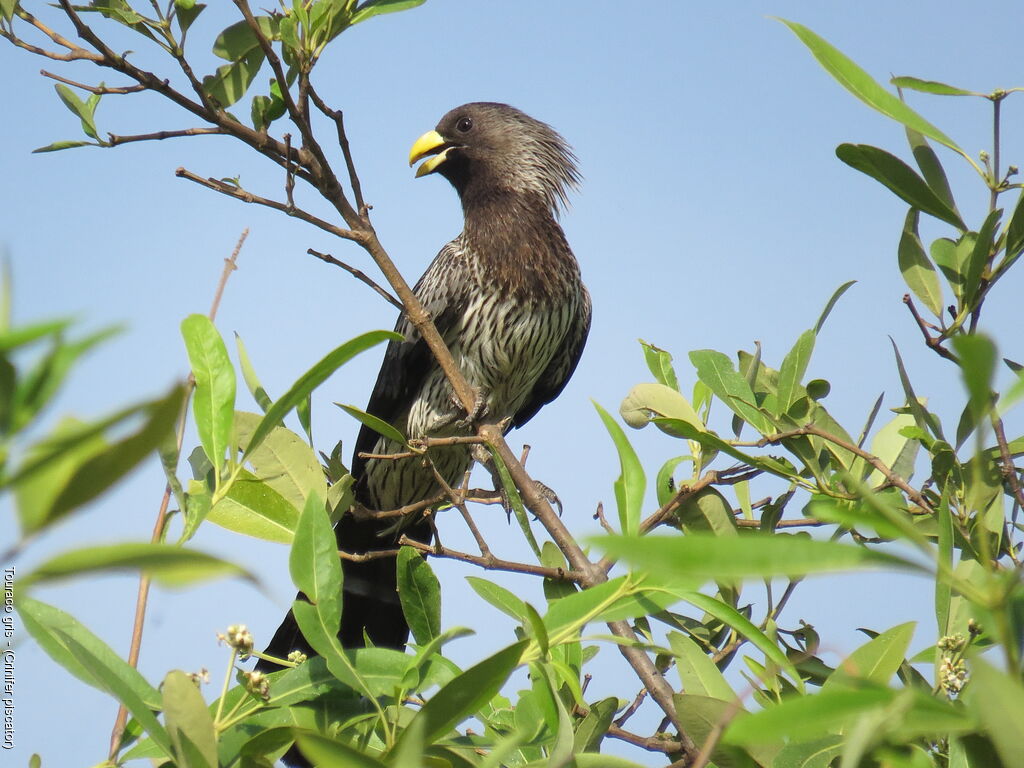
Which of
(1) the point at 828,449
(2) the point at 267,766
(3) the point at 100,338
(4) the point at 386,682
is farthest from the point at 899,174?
(3) the point at 100,338

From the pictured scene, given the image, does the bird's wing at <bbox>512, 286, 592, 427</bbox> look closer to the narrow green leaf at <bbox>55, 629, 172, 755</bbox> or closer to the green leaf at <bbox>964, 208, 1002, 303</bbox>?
the green leaf at <bbox>964, 208, 1002, 303</bbox>

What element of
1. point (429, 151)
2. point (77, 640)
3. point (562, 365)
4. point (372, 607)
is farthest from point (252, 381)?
point (429, 151)

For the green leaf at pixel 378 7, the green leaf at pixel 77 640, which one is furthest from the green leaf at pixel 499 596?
the green leaf at pixel 378 7

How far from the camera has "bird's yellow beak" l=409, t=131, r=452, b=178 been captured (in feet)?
17.8

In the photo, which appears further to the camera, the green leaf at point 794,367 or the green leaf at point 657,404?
the green leaf at point 657,404

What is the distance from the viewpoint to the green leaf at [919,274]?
74.0 inches

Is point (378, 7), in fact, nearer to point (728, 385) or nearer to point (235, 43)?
point (235, 43)

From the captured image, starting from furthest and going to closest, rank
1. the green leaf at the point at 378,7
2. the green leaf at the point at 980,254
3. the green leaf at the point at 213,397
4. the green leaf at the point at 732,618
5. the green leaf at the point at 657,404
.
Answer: the green leaf at the point at 378,7 → the green leaf at the point at 657,404 → the green leaf at the point at 980,254 → the green leaf at the point at 213,397 → the green leaf at the point at 732,618

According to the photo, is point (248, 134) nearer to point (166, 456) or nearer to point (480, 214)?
point (166, 456)

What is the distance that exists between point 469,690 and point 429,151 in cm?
487

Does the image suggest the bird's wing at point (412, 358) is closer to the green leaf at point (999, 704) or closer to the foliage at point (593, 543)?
the foliage at point (593, 543)

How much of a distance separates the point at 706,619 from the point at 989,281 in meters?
0.86

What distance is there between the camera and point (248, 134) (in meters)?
2.43

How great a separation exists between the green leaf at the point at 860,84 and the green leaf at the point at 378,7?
1419mm
